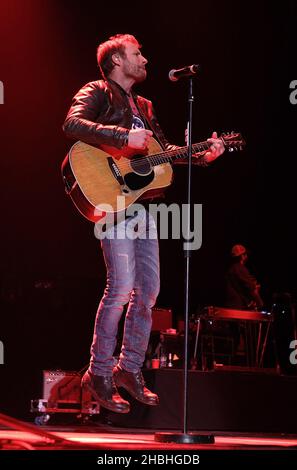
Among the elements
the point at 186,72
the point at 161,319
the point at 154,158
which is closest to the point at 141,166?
the point at 154,158

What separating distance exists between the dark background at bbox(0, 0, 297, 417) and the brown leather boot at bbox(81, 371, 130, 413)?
4.18m

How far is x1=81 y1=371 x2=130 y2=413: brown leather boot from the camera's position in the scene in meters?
3.85

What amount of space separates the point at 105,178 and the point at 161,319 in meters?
5.12

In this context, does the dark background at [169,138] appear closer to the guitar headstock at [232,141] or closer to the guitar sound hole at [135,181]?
the guitar headstock at [232,141]

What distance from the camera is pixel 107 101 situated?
4172 millimetres

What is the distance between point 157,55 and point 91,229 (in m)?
2.51

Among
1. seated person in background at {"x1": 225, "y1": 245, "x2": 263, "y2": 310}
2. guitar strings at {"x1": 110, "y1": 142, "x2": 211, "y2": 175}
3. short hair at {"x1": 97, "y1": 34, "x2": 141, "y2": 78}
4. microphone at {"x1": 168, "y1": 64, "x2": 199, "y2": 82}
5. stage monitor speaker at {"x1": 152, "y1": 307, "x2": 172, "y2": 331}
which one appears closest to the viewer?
microphone at {"x1": 168, "y1": 64, "x2": 199, "y2": 82}

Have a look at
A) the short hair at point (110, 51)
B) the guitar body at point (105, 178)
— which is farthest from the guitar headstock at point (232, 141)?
the short hair at point (110, 51)

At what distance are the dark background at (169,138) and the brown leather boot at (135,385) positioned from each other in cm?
415

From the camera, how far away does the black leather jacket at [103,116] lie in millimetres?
3818

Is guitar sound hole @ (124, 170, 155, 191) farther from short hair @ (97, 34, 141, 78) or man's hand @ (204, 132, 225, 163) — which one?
short hair @ (97, 34, 141, 78)

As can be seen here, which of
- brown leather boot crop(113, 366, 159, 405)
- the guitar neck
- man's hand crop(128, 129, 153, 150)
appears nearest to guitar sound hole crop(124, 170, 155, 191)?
the guitar neck

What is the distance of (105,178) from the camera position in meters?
3.93

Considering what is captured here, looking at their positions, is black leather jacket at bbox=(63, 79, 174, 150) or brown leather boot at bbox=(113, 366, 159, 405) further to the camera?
brown leather boot at bbox=(113, 366, 159, 405)
